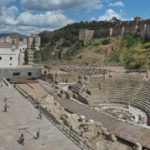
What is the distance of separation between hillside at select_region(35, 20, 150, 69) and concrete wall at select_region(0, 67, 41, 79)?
1421 cm

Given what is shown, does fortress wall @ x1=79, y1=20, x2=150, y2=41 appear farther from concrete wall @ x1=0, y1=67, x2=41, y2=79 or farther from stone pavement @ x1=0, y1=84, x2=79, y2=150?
stone pavement @ x1=0, y1=84, x2=79, y2=150

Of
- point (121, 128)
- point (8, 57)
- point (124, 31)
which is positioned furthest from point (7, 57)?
point (124, 31)

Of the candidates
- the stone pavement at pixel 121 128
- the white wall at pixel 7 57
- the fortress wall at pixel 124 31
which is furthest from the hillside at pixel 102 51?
the stone pavement at pixel 121 128

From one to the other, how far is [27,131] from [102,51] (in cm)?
5234

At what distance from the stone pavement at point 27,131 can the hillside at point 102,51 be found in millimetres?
31346

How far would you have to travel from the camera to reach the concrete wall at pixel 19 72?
138ft

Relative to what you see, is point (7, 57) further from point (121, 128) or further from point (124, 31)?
point (124, 31)

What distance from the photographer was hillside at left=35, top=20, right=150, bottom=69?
56.6 metres

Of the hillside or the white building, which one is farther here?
the hillside

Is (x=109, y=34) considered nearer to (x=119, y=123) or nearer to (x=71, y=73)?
(x=71, y=73)

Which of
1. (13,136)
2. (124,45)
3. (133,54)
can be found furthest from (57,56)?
(13,136)

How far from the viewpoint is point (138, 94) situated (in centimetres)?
3381

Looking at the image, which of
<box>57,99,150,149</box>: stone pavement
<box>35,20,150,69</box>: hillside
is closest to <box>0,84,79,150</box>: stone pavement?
<box>57,99,150,149</box>: stone pavement

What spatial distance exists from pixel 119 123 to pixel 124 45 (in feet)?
143
